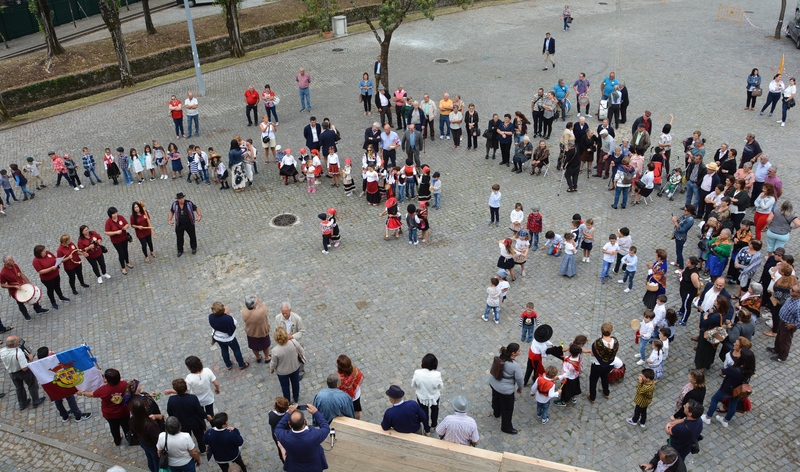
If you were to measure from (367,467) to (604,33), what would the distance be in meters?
31.2

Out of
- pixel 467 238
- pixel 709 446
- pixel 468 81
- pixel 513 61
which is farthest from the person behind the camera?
pixel 513 61

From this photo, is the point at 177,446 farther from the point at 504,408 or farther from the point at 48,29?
the point at 48,29

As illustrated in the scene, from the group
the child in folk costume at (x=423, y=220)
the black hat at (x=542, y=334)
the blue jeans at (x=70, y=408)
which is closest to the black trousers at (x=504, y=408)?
the black hat at (x=542, y=334)

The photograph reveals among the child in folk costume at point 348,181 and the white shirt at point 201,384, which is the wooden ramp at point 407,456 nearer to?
the white shirt at point 201,384

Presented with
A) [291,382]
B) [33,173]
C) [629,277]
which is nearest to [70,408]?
[291,382]

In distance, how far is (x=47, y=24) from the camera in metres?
31.0

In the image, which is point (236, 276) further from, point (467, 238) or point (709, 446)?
point (709, 446)

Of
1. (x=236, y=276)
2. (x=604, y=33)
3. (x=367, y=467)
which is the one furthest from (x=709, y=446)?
(x=604, y=33)

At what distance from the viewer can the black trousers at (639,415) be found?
32.8 ft

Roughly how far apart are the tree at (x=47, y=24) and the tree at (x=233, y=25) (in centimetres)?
839

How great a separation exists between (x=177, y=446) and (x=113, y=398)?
1.69 m

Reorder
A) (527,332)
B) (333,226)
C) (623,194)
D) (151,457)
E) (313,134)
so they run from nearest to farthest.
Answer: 1. (151,457)
2. (527,332)
3. (333,226)
4. (623,194)
5. (313,134)

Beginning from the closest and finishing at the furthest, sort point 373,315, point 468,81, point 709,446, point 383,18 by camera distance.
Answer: point 709,446
point 373,315
point 383,18
point 468,81

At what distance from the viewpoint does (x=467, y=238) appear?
1596cm
